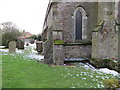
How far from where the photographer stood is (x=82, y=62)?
11805 mm

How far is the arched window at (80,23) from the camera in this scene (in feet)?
39.9

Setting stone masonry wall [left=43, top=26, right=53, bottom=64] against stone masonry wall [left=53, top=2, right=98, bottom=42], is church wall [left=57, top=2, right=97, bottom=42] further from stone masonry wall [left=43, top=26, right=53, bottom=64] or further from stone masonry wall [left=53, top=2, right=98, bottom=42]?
stone masonry wall [left=43, top=26, right=53, bottom=64]

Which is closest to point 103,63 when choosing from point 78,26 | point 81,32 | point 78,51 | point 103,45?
point 103,45

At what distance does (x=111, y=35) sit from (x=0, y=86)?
28.6ft

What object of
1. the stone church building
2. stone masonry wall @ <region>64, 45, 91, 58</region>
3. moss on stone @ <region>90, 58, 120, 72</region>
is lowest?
moss on stone @ <region>90, 58, 120, 72</region>

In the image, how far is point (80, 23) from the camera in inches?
485

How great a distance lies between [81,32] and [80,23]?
2.85 feet

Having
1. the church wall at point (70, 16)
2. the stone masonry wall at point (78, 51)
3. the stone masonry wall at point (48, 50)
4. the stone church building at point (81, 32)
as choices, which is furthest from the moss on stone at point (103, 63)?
the stone masonry wall at point (48, 50)

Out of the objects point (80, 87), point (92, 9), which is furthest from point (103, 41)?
point (80, 87)

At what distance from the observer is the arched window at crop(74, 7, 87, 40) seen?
12156 mm

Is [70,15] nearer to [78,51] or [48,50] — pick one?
[78,51]

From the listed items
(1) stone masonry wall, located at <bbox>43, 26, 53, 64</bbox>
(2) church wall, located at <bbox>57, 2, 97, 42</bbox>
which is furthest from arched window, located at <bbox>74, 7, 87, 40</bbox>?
(1) stone masonry wall, located at <bbox>43, 26, 53, 64</bbox>

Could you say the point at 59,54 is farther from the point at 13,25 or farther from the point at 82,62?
the point at 13,25

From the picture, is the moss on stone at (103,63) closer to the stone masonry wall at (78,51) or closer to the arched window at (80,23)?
the stone masonry wall at (78,51)
